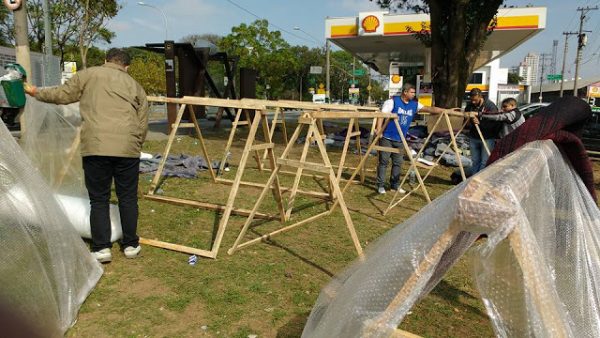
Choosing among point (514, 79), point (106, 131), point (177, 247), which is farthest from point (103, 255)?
point (514, 79)

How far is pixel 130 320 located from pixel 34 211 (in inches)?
36.9

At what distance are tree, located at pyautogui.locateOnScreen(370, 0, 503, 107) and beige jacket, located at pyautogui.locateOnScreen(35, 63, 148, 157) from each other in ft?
30.7

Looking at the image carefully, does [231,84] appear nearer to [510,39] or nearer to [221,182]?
[221,182]

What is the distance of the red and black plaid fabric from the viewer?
89.6 inches

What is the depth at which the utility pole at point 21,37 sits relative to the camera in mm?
5977

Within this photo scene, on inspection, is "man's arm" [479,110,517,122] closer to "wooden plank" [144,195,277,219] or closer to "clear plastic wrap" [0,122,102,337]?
"wooden plank" [144,195,277,219]

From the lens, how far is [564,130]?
2.30 m

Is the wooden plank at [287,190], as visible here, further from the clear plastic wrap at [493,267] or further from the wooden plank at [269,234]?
the clear plastic wrap at [493,267]

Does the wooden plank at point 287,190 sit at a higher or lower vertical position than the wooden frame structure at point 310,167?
lower

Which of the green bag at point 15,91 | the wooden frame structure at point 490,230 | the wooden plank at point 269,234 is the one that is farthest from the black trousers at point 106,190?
the wooden frame structure at point 490,230

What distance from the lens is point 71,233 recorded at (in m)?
2.99

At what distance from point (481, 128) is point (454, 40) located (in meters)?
4.85

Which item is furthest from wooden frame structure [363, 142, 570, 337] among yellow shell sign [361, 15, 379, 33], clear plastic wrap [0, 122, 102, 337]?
yellow shell sign [361, 15, 379, 33]

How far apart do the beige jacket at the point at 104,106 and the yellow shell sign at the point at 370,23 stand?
63.7 ft
